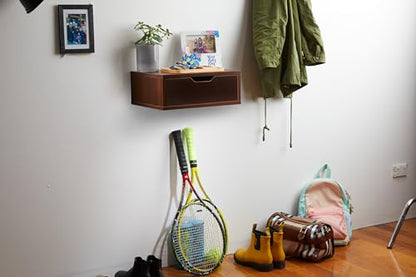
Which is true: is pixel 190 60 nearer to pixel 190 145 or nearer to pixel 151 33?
pixel 151 33

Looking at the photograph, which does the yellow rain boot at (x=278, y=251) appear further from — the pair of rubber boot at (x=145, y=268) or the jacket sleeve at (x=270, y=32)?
the jacket sleeve at (x=270, y=32)

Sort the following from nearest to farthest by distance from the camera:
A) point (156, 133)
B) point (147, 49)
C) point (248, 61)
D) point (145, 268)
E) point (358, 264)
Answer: point (145, 268)
point (147, 49)
point (156, 133)
point (358, 264)
point (248, 61)

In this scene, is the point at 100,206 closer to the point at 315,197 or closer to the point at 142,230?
the point at 142,230

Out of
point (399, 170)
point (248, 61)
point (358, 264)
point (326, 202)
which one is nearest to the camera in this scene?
point (358, 264)

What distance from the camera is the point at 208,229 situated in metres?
3.77

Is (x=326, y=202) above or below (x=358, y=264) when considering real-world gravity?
above

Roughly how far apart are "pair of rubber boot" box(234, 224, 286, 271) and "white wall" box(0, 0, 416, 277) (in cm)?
25

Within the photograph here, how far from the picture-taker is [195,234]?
3707 mm

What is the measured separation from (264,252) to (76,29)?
4.92 feet

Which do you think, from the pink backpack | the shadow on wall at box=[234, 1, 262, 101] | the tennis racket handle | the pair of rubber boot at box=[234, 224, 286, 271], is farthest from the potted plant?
the pink backpack

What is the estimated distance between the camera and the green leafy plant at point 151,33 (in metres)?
3.50

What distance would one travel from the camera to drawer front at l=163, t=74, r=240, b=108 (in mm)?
3369

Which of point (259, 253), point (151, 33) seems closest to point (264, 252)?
point (259, 253)

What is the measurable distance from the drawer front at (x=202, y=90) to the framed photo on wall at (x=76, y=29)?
1.46 feet
